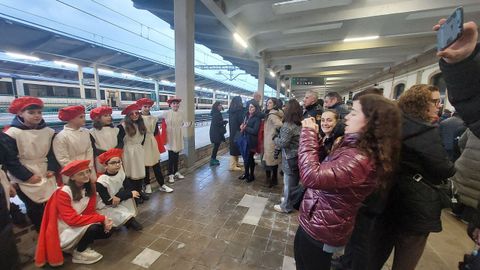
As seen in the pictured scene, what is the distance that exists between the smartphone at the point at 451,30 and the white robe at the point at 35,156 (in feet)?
10.4

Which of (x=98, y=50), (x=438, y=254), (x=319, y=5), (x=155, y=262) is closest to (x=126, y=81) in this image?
(x=98, y=50)

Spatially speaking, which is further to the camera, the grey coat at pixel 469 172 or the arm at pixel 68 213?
the grey coat at pixel 469 172

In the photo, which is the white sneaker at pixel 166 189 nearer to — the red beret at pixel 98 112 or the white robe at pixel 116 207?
the white robe at pixel 116 207

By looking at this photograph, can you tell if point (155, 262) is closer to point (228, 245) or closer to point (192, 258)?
point (192, 258)

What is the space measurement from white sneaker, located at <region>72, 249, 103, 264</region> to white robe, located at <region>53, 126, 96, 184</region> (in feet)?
2.57

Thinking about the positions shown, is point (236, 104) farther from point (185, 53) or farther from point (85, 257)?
point (85, 257)

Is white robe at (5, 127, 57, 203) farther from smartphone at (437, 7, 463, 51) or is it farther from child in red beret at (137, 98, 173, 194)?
smartphone at (437, 7, 463, 51)

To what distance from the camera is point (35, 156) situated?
2055mm

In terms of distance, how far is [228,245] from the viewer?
229 cm

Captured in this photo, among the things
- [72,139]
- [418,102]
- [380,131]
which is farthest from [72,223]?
[418,102]

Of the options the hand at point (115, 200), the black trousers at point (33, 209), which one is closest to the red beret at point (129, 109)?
the hand at point (115, 200)

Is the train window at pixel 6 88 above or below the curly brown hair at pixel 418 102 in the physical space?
above

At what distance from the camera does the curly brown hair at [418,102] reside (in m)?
1.29

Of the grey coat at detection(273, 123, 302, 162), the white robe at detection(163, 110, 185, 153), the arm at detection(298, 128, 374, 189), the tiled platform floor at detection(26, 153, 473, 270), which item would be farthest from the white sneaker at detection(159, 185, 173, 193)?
the arm at detection(298, 128, 374, 189)
